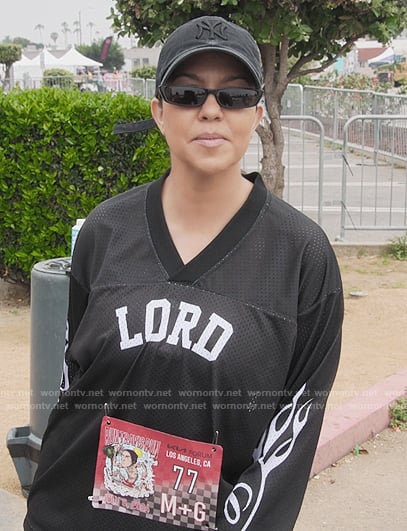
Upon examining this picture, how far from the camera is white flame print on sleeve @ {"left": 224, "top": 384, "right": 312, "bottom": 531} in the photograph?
6.19 ft

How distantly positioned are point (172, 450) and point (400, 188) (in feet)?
40.2

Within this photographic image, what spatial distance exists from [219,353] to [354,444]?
9.12 feet

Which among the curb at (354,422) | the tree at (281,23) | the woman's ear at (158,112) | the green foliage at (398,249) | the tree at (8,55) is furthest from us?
the tree at (8,55)

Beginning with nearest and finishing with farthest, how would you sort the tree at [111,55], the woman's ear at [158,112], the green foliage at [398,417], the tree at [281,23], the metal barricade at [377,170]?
the woman's ear at [158,112], the green foliage at [398,417], the tree at [281,23], the metal barricade at [377,170], the tree at [111,55]

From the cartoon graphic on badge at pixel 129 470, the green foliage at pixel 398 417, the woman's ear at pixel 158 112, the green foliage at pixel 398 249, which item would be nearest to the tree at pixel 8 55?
the green foliage at pixel 398 249

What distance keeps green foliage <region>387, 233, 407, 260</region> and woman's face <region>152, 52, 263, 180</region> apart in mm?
7023

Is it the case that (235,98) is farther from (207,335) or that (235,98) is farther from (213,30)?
(207,335)

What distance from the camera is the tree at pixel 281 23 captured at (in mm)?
6148

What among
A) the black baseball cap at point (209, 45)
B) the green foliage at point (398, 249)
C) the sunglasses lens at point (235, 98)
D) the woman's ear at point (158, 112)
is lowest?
the green foliage at point (398, 249)

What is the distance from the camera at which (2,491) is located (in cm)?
393

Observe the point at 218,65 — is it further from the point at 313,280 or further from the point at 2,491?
the point at 2,491

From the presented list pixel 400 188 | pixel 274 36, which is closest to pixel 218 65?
pixel 274 36

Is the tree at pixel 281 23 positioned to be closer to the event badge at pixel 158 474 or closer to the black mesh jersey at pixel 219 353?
the black mesh jersey at pixel 219 353

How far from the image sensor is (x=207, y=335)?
1829mm
